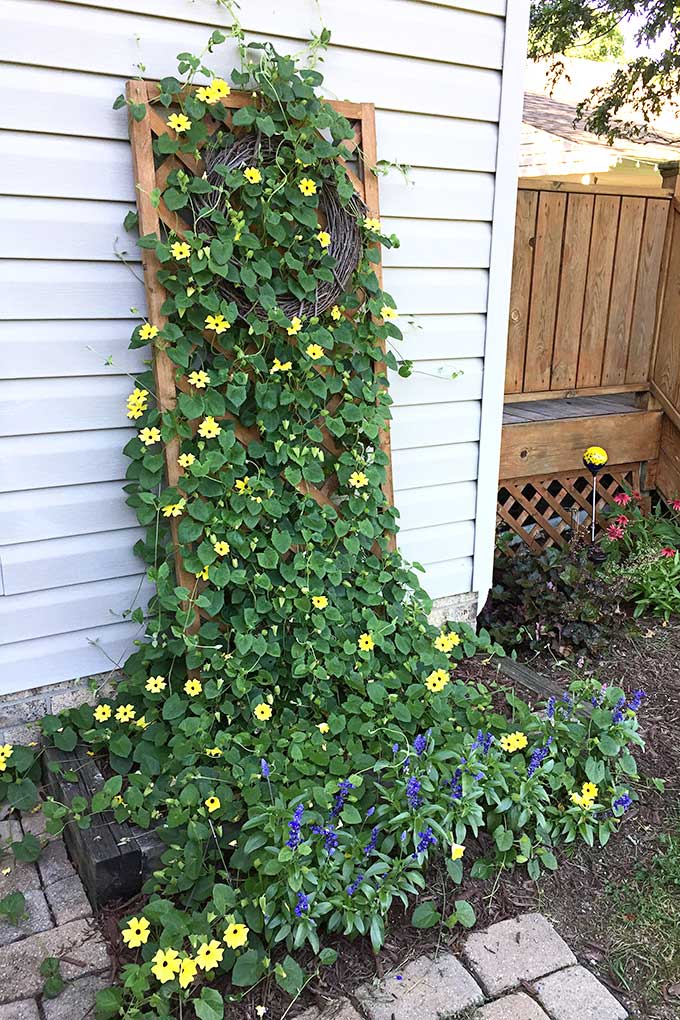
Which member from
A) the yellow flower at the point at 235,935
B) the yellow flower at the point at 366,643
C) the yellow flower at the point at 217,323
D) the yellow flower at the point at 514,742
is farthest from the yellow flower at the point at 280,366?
the yellow flower at the point at 235,935

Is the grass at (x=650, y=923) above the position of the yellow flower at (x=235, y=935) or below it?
below

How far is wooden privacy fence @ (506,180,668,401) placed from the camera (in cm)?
378

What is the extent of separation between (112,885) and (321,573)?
102 cm

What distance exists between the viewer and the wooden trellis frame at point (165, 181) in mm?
2119

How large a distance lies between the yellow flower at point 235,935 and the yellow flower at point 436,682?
0.87m

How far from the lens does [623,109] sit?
32.4 ft

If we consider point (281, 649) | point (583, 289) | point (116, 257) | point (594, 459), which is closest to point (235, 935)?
point (281, 649)

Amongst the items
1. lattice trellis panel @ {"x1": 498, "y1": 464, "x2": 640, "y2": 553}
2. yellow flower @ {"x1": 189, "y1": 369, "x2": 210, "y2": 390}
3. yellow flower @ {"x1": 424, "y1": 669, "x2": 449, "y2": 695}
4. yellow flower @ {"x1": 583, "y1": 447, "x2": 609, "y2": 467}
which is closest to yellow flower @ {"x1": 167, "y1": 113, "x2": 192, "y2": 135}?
yellow flower @ {"x1": 189, "y1": 369, "x2": 210, "y2": 390}

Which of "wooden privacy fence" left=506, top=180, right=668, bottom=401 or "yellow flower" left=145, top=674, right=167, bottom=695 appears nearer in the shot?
"yellow flower" left=145, top=674, right=167, bottom=695

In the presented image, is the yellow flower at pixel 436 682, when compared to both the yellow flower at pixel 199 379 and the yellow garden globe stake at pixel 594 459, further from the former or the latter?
the yellow garden globe stake at pixel 594 459

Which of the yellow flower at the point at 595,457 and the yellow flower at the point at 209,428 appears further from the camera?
the yellow flower at the point at 595,457

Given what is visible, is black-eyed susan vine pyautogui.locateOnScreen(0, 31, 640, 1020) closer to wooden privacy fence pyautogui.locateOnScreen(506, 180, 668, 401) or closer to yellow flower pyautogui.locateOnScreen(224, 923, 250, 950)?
yellow flower pyautogui.locateOnScreen(224, 923, 250, 950)

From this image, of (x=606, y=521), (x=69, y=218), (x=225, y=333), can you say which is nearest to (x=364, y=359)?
(x=225, y=333)

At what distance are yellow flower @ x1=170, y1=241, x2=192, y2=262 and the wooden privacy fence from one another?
6.83 feet
